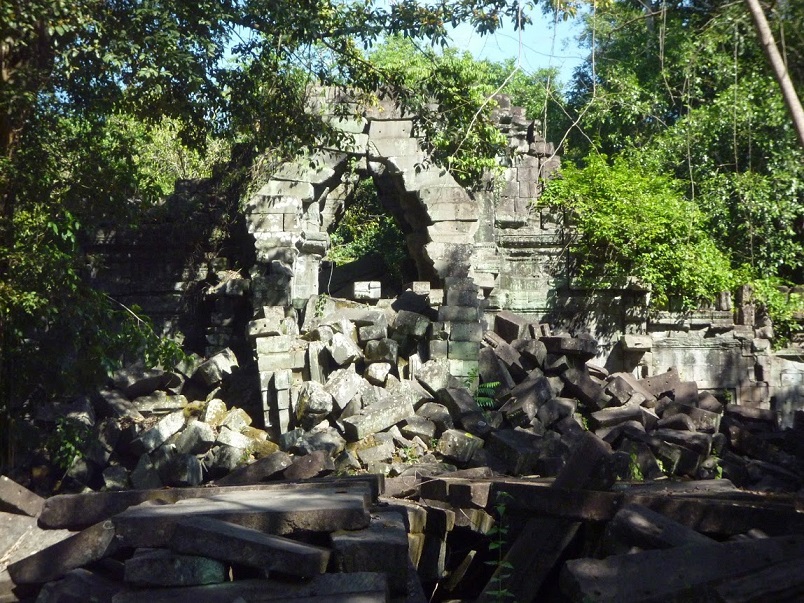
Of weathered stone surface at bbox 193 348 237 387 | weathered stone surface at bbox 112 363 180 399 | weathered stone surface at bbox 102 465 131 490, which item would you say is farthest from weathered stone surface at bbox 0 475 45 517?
weathered stone surface at bbox 193 348 237 387

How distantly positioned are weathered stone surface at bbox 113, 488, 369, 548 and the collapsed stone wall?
5.75 metres

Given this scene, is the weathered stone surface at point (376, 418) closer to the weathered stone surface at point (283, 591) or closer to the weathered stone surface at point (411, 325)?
the weathered stone surface at point (411, 325)

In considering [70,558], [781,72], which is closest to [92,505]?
[70,558]

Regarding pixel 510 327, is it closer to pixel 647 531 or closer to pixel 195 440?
pixel 195 440

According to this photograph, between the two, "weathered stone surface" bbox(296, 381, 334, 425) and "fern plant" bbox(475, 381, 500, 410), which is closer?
"weathered stone surface" bbox(296, 381, 334, 425)

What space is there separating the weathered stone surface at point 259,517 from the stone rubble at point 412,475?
0.01 metres

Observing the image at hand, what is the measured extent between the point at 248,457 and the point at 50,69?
4.07 metres

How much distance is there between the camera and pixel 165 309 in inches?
456

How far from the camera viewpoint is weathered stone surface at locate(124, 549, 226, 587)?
396 centimetres

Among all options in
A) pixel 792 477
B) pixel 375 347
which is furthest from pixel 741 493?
pixel 375 347

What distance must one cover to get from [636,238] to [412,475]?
6153 millimetres

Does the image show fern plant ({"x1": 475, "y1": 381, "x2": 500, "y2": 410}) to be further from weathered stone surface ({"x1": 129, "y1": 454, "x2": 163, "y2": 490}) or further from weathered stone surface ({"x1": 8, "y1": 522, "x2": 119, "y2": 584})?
weathered stone surface ({"x1": 8, "y1": 522, "x2": 119, "y2": 584})

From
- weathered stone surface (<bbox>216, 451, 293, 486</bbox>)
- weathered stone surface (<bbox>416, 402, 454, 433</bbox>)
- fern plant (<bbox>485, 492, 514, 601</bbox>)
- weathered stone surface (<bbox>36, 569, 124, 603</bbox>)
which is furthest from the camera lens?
weathered stone surface (<bbox>416, 402, 454, 433</bbox>)

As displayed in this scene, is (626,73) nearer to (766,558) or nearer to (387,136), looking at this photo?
(387,136)
